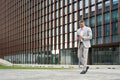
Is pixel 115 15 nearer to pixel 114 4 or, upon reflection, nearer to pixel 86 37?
pixel 114 4

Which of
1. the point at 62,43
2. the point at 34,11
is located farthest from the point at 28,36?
the point at 62,43

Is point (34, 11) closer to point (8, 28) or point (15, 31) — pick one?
point (15, 31)

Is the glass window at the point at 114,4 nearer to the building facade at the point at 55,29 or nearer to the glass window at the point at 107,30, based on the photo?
the building facade at the point at 55,29

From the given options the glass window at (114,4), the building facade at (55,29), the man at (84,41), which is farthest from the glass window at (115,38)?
the man at (84,41)

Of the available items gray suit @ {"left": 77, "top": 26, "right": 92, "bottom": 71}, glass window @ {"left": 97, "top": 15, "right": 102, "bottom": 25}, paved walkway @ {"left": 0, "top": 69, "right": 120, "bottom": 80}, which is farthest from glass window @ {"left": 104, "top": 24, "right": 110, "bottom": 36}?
gray suit @ {"left": 77, "top": 26, "right": 92, "bottom": 71}

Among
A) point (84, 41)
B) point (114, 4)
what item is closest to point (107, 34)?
point (114, 4)

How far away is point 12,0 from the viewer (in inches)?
4395

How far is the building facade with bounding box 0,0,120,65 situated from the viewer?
5944cm

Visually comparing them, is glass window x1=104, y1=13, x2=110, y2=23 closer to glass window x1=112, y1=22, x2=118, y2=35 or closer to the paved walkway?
glass window x1=112, y1=22, x2=118, y2=35

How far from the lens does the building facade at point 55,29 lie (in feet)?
195

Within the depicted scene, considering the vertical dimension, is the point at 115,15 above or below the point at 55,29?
above

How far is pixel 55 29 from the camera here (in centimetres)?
7988

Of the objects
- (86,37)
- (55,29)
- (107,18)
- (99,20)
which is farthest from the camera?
(55,29)

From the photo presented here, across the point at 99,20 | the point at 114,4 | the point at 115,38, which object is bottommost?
the point at 115,38
